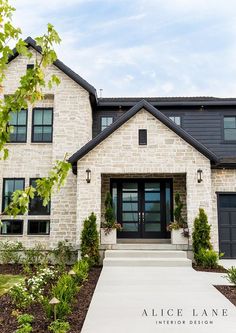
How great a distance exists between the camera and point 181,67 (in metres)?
30.4

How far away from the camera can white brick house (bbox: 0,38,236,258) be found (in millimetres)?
12852

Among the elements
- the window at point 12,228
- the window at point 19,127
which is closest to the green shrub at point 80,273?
the window at point 12,228

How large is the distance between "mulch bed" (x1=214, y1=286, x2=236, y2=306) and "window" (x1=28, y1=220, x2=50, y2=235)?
7.62m

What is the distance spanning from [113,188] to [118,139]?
2583 millimetres

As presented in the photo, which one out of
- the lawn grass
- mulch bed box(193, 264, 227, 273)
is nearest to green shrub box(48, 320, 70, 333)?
the lawn grass

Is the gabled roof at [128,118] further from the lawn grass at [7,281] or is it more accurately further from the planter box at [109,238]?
the lawn grass at [7,281]

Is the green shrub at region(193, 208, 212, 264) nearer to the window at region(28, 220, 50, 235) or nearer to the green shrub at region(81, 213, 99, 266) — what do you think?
the green shrub at region(81, 213, 99, 266)

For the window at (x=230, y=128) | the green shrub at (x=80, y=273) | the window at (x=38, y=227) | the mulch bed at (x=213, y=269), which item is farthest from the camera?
the window at (x=230, y=128)

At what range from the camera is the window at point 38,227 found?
45.5 ft

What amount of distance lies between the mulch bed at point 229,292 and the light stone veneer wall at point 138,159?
15.7 feet

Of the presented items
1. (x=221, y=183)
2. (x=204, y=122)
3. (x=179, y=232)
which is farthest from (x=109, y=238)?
(x=204, y=122)

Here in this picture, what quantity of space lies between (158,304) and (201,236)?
18.6ft

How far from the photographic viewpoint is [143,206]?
1448 centimetres

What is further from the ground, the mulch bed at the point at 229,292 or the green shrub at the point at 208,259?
the green shrub at the point at 208,259
